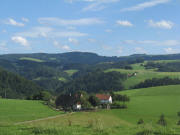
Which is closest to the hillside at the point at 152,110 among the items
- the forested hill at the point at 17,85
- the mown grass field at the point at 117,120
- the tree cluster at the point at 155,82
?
the mown grass field at the point at 117,120

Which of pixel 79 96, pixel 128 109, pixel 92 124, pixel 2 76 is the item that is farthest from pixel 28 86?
pixel 92 124

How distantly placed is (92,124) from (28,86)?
18855 cm

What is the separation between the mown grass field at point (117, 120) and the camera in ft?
41.5

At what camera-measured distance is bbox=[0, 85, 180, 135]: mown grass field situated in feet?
41.5

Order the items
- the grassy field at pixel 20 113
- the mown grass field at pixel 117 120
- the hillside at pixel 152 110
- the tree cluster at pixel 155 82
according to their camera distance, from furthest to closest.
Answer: the tree cluster at pixel 155 82, the hillside at pixel 152 110, the grassy field at pixel 20 113, the mown grass field at pixel 117 120

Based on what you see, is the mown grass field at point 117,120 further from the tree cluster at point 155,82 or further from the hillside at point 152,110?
the tree cluster at point 155,82

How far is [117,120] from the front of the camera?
6469 centimetres

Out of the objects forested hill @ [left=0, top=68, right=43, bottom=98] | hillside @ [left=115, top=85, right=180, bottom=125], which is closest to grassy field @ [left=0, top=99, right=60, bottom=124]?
hillside @ [left=115, top=85, right=180, bottom=125]

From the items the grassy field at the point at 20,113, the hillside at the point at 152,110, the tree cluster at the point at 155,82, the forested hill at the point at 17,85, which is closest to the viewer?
the grassy field at the point at 20,113

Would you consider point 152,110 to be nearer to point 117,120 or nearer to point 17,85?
point 117,120

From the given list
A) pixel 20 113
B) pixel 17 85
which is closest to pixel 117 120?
pixel 20 113

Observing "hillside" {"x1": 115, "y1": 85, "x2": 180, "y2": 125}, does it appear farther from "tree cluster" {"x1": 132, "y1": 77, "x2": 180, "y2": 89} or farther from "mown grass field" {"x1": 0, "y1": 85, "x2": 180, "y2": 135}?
"tree cluster" {"x1": 132, "y1": 77, "x2": 180, "y2": 89}

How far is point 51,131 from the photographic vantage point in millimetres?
12195

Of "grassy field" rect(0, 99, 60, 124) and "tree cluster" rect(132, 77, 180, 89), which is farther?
"tree cluster" rect(132, 77, 180, 89)
